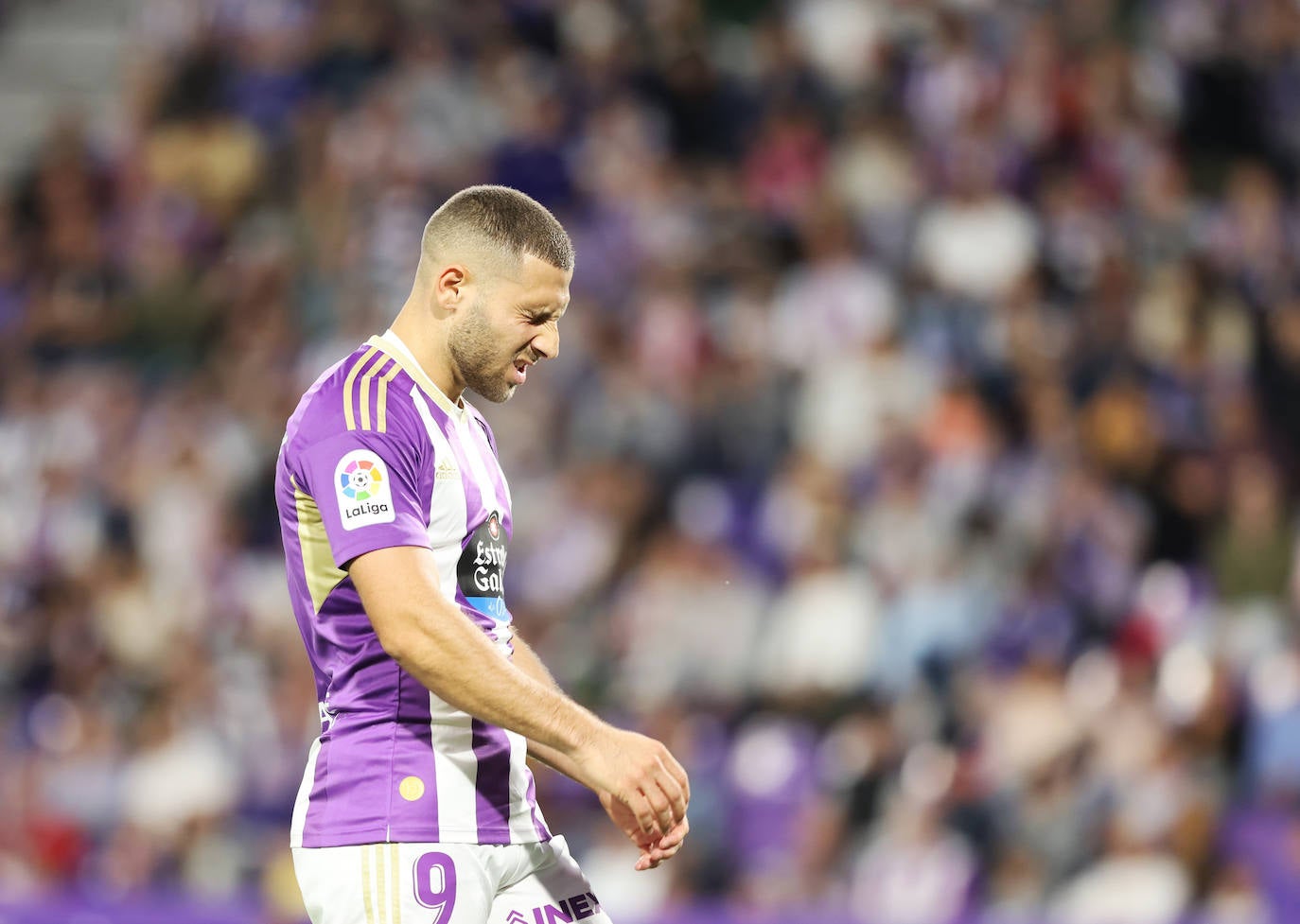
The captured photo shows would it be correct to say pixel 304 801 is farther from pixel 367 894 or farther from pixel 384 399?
pixel 384 399

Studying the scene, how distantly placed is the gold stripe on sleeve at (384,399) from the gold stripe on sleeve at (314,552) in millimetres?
250

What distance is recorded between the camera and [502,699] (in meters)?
4.06

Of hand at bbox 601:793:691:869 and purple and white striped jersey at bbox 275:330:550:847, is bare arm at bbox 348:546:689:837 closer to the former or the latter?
hand at bbox 601:793:691:869

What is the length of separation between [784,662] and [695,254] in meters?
3.29

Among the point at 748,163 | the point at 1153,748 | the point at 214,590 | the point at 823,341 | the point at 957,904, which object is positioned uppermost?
the point at 748,163

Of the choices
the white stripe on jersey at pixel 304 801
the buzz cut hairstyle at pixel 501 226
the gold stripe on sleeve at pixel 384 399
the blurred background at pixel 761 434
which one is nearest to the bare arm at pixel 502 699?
the gold stripe on sleeve at pixel 384 399

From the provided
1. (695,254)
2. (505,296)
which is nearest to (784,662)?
(695,254)

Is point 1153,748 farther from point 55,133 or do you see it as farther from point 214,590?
point 55,133

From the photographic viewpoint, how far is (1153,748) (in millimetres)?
9617

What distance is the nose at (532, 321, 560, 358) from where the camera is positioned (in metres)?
4.54

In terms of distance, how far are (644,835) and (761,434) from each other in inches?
312

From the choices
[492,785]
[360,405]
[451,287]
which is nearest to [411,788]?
[492,785]

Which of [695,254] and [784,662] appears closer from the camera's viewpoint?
[784,662]

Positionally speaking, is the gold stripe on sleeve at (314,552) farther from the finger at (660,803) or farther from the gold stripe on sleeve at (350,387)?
the finger at (660,803)
